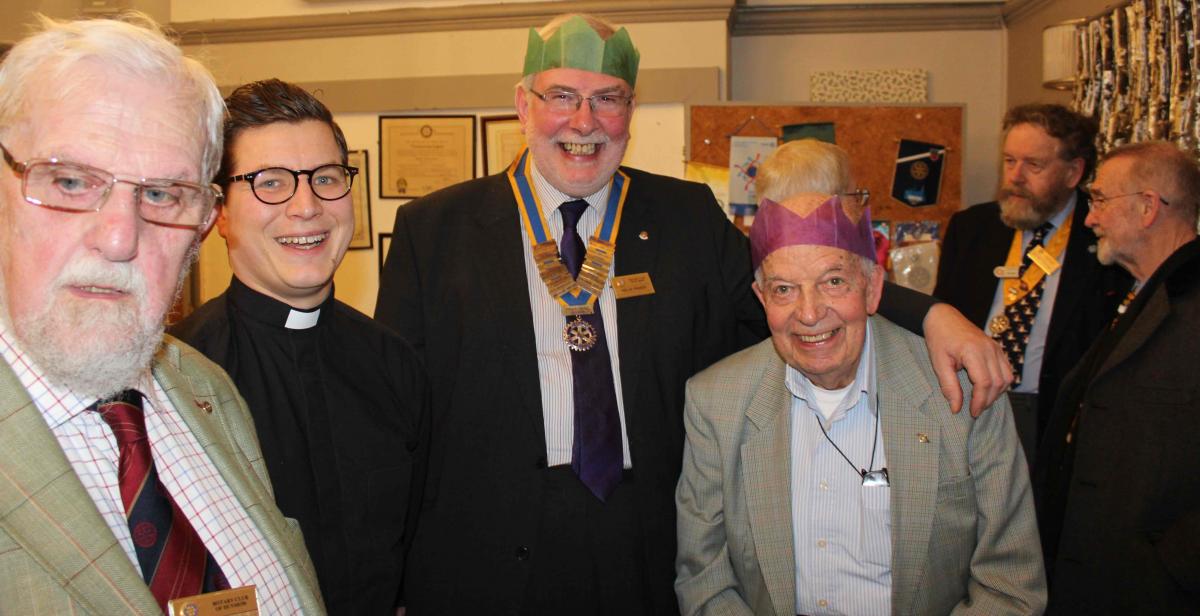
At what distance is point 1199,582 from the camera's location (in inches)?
101

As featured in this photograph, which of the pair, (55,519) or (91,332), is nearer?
(55,519)

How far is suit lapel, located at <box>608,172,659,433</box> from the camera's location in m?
2.51

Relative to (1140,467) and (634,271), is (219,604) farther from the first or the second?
(1140,467)

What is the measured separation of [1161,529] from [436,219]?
2.37m

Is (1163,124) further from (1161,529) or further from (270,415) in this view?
(270,415)

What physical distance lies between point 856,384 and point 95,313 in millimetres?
1742

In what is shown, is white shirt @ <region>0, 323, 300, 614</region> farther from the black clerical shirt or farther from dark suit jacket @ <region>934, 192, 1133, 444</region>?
dark suit jacket @ <region>934, 192, 1133, 444</region>

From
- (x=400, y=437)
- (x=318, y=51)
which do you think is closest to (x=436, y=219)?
(x=400, y=437)

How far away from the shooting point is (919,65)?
600cm

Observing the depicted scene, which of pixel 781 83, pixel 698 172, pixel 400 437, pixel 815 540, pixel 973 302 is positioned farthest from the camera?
pixel 781 83

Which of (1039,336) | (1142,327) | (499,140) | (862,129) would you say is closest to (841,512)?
(1142,327)

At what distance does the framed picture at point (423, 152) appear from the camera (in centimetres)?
559

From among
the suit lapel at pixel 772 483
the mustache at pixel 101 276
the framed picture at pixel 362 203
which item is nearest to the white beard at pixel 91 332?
the mustache at pixel 101 276

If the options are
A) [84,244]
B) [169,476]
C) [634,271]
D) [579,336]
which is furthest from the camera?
[634,271]
